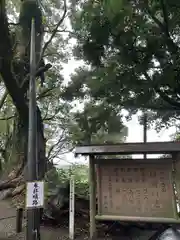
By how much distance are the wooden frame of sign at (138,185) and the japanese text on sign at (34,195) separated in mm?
1526

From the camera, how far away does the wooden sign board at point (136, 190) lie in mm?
5660

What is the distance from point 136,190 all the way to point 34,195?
2359 mm

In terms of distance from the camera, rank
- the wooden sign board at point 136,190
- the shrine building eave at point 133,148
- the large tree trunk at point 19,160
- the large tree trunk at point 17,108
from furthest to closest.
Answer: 1. the large tree trunk at point 19,160
2. the large tree trunk at point 17,108
3. the wooden sign board at point 136,190
4. the shrine building eave at point 133,148

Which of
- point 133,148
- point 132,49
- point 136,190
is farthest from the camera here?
point 132,49

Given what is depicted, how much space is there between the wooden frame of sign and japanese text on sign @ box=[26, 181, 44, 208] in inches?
60.1

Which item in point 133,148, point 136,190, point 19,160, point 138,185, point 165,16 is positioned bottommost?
point 136,190

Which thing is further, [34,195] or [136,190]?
[136,190]

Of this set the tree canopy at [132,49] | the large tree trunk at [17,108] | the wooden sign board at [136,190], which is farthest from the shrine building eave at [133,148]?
the large tree trunk at [17,108]

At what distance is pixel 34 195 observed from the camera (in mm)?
4863

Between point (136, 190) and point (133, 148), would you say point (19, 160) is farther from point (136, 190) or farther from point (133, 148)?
point (133, 148)

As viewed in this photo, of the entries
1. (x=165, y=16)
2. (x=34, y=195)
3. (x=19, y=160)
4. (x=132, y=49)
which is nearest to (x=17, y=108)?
(x=19, y=160)

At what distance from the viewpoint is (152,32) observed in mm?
7734

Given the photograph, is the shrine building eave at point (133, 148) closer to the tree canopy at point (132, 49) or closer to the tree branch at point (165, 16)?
the tree canopy at point (132, 49)

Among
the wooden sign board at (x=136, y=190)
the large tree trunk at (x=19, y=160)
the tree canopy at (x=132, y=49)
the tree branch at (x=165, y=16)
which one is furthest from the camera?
the large tree trunk at (x=19, y=160)
